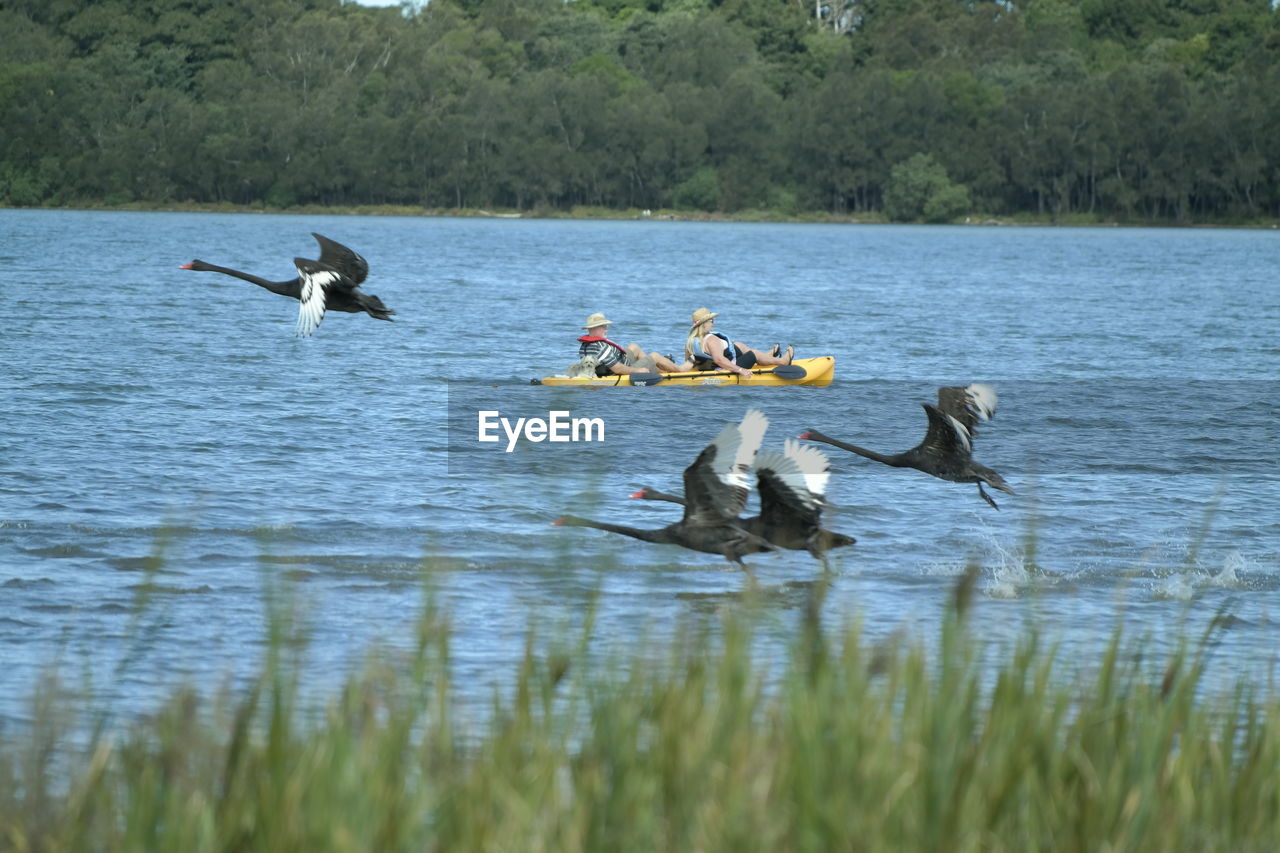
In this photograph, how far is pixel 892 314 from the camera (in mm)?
45031

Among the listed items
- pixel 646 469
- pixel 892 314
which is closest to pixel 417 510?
pixel 646 469

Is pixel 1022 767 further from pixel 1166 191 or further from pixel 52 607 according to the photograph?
pixel 1166 191

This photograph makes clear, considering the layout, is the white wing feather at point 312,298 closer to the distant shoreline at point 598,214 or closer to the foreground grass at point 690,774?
the foreground grass at point 690,774

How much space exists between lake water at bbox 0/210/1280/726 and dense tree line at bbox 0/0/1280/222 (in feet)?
206

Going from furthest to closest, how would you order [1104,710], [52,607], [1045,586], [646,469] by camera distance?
1. [646,469]
2. [1045,586]
3. [52,607]
4. [1104,710]

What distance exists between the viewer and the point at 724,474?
376 inches

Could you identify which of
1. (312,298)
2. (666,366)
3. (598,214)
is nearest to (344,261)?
(312,298)

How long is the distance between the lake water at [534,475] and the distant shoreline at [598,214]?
67.3 meters

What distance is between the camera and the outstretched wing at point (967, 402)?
11953 millimetres

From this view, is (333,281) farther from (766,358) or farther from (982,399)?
(766,358)

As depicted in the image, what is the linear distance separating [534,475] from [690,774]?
42.7 ft

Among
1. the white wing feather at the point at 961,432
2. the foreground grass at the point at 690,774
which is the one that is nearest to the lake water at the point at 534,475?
the foreground grass at the point at 690,774

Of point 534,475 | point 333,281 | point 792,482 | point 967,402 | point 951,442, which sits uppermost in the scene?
point 333,281

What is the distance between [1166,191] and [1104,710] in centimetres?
11197
